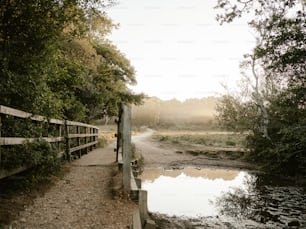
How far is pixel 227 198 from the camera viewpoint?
35.2 feet

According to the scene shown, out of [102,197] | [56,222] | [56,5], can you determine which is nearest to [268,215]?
[102,197]

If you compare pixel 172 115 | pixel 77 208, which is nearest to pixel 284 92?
pixel 77 208

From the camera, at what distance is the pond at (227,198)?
27.3 ft

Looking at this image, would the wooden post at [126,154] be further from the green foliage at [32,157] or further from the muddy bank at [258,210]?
the muddy bank at [258,210]

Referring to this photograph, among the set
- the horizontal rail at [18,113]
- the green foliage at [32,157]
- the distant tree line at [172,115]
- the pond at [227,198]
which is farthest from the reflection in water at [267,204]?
the distant tree line at [172,115]

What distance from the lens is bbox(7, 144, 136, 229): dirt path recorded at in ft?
14.9

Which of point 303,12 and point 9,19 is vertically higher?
point 303,12

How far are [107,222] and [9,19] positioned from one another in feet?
13.1

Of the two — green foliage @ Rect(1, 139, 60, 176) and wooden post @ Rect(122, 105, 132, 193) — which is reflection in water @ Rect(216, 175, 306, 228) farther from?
green foliage @ Rect(1, 139, 60, 176)

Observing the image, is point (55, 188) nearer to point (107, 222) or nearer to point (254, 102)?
point (107, 222)

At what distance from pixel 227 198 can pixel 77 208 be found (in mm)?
6751

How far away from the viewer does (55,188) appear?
22.0ft

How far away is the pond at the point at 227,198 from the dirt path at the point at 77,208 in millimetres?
2883

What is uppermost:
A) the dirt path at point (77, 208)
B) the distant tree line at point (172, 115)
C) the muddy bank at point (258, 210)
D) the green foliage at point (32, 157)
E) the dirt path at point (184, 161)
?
the distant tree line at point (172, 115)
